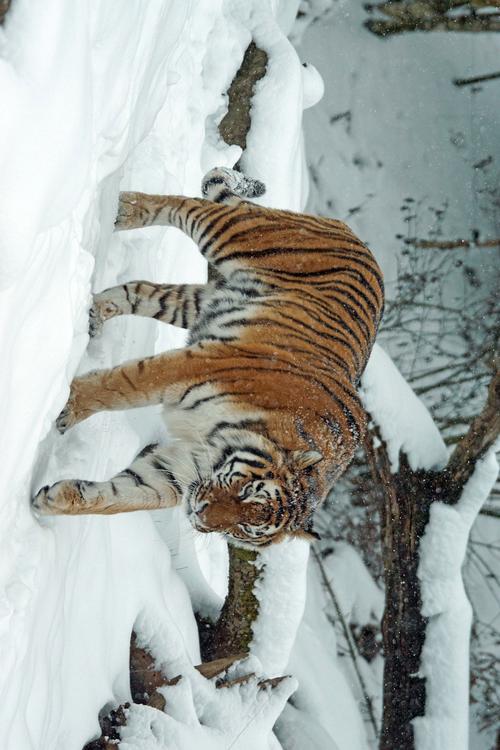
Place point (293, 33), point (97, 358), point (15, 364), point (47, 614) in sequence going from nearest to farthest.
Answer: point (15, 364)
point (47, 614)
point (97, 358)
point (293, 33)

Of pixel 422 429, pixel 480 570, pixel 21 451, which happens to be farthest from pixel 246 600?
pixel 480 570

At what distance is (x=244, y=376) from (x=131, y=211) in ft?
2.92

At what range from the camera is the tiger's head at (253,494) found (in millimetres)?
2527

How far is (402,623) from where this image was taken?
4.89 meters

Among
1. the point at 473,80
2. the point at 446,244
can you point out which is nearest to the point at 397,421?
the point at 446,244

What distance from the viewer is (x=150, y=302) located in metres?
3.07

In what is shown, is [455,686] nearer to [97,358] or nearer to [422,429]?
[422,429]

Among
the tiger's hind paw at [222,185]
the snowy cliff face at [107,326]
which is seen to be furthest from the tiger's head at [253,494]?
the tiger's hind paw at [222,185]

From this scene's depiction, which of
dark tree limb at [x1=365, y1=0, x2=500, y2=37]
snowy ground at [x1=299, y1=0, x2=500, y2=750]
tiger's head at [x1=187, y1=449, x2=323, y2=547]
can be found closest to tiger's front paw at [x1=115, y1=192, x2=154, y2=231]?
tiger's head at [x1=187, y1=449, x2=323, y2=547]

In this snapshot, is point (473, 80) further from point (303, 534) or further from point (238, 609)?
point (303, 534)

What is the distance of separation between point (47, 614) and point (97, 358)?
107cm

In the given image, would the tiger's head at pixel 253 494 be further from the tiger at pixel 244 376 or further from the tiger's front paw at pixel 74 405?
the tiger's front paw at pixel 74 405

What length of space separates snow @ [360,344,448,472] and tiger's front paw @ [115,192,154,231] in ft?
6.62

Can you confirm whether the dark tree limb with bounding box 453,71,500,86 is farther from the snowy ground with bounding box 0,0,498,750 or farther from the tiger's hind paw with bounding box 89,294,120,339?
the tiger's hind paw with bounding box 89,294,120,339
